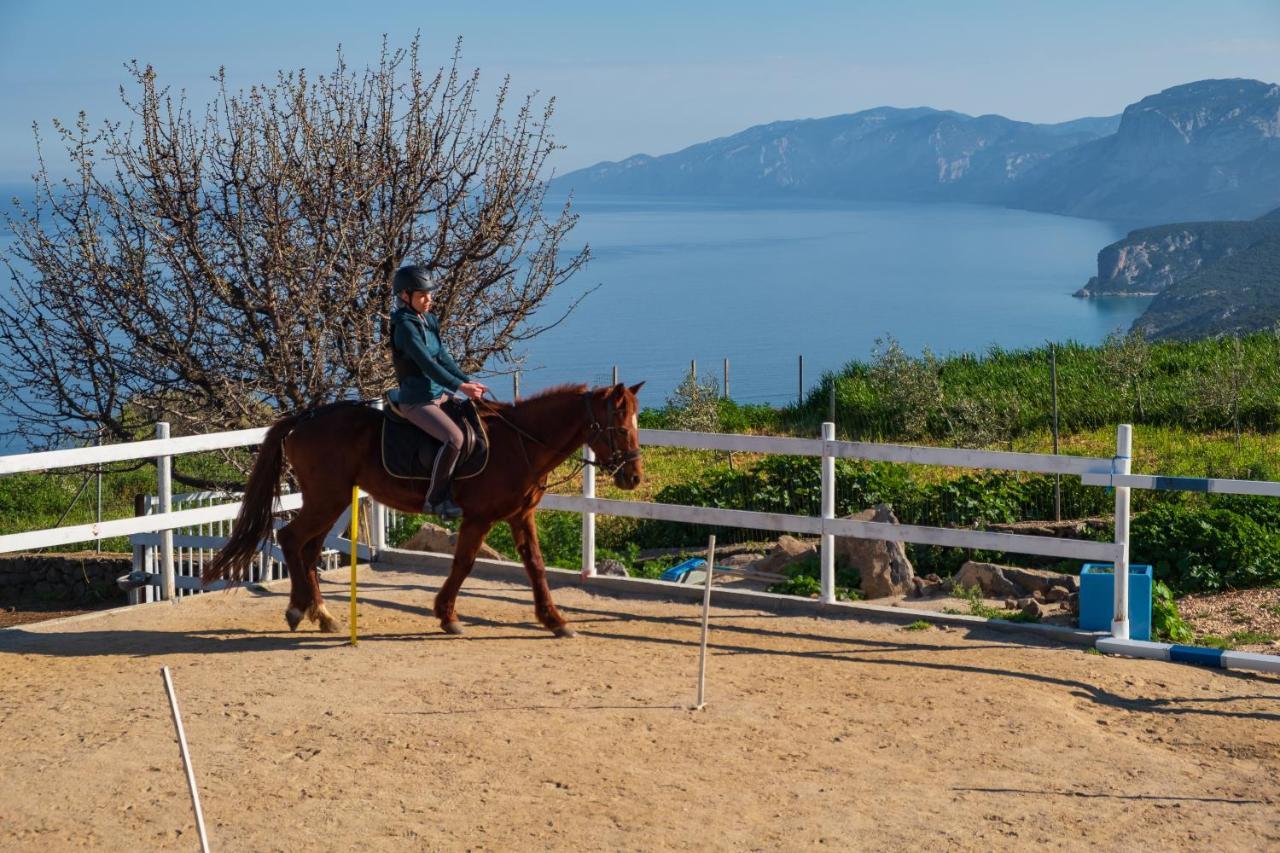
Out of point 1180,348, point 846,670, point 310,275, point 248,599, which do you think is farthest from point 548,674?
point 1180,348

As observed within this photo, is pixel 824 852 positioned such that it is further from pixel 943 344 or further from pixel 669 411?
pixel 943 344

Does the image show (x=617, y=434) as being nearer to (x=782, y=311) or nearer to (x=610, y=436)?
(x=610, y=436)

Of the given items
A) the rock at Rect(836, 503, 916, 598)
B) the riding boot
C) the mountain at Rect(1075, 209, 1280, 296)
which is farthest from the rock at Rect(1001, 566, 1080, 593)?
the mountain at Rect(1075, 209, 1280, 296)

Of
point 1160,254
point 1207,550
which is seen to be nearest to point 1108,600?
point 1207,550

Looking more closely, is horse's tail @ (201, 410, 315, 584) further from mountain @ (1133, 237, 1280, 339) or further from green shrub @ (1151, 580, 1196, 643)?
mountain @ (1133, 237, 1280, 339)

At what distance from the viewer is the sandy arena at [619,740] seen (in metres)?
6.54

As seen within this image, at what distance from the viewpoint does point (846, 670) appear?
9.41 metres

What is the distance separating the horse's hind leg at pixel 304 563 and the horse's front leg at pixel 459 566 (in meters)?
0.85

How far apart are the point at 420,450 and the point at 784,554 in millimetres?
5315

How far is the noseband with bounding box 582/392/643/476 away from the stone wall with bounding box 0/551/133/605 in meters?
11.0

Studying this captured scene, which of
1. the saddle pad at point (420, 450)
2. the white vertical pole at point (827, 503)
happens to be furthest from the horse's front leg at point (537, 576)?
the white vertical pole at point (827, 503)

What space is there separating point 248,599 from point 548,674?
3.56 m

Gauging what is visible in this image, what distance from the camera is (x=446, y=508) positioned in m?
9.94

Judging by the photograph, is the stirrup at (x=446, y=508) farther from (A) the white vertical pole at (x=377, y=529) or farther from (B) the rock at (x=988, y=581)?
(B) the rock at (x=988, y=581)
